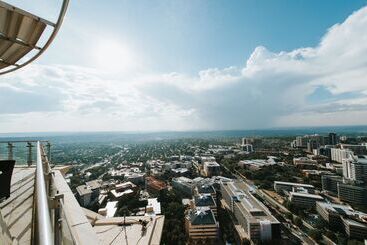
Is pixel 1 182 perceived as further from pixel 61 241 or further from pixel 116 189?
pixel 116 189

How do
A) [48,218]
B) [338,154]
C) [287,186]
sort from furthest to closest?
[338,154], [287,186], [48,218]

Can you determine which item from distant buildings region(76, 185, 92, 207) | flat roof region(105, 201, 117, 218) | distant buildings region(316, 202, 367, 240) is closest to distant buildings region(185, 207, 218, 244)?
flat roof region(105, 201, 117, 218)

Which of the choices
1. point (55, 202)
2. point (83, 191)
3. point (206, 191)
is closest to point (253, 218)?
point (206, 191)

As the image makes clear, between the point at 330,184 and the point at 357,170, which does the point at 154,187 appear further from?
the point at 357,170

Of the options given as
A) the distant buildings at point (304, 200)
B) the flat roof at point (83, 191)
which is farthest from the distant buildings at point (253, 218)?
the flat roof at point (83, 191)

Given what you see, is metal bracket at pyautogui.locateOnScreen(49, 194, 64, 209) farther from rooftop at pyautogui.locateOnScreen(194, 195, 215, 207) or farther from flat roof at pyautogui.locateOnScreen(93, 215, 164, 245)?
rooftop at pyautogui.locateOnScreen(194, 195, 215, 207)

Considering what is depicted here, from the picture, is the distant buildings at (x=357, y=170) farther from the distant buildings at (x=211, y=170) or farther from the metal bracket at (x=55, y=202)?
the metal bracket at (x=55, y=202)
